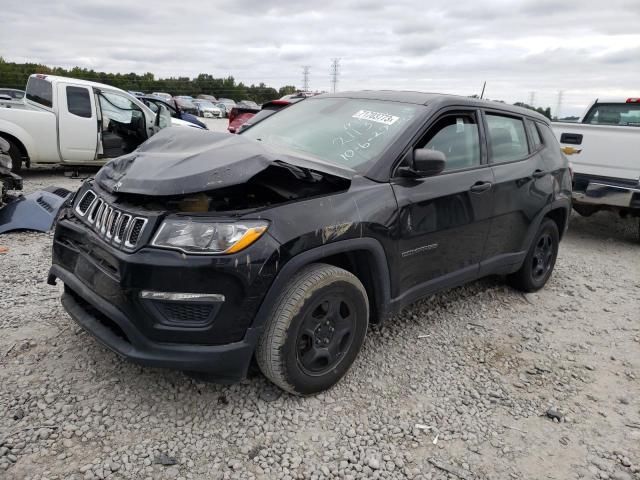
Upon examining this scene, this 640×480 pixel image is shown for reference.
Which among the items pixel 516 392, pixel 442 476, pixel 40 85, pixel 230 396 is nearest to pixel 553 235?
pixel 516 392

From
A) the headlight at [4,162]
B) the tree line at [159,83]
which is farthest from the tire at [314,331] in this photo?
the tree line at [159,83]

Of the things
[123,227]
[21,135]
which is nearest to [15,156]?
[21,135]

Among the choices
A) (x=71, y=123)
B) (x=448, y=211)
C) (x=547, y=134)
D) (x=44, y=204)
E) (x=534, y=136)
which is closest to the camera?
(x=448, y=211)

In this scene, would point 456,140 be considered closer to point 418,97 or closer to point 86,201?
point 418,97

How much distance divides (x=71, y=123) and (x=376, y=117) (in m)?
6.97

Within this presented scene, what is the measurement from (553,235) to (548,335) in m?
1.23

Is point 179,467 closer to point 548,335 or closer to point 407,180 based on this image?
point 407,180

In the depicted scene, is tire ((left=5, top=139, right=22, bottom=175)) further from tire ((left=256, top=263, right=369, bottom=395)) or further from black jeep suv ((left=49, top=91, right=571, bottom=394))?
tire ((left=256, top=263, right=369, bottom=395))

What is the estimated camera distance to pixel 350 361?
2.96m

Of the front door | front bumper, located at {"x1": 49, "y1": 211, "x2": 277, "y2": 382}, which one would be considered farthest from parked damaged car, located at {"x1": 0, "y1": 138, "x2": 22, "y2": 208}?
the front door

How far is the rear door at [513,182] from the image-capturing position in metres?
3.85

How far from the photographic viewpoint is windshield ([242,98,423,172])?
10.3ft

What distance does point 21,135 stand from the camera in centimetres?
800

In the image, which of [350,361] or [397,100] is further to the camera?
[397,100]
